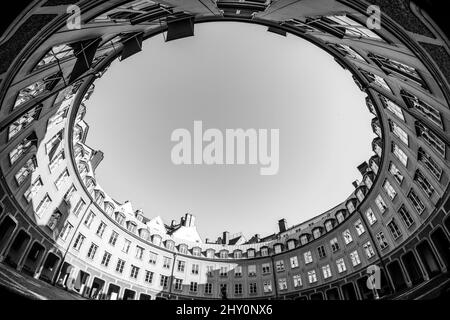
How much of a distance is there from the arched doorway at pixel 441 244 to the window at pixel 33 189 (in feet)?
102

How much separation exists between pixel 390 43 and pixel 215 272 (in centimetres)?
3585

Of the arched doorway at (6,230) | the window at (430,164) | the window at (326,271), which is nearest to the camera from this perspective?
the arched doorway at (6,230)

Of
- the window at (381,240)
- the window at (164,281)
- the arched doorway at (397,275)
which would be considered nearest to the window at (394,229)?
the window at (381,240)

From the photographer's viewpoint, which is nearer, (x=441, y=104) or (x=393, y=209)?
(x=441, y=104)

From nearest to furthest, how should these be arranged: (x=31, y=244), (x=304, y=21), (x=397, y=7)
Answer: (x=397, y=7) < (x=304, y=21) < (x=31, y=244)

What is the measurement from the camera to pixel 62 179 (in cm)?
2289

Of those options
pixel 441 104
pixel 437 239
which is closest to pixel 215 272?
pixel 437 239

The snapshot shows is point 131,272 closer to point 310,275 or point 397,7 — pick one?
point 310,275

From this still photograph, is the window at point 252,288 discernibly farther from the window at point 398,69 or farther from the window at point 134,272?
the window at point 398,69

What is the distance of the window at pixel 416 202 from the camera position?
18172mm

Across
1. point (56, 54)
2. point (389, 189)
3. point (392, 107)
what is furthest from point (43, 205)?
point (389, 189)

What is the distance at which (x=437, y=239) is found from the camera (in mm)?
16438

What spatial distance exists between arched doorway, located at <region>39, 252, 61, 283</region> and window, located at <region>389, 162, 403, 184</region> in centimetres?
3315

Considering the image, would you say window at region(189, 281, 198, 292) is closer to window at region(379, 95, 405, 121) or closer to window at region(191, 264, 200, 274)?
window at region(191, 264, 200, 274)
